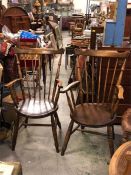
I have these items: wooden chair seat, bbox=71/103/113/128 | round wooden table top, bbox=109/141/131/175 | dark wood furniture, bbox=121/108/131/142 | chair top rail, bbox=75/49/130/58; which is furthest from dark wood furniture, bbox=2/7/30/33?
round wooden table top, bbox=109/141/131/175

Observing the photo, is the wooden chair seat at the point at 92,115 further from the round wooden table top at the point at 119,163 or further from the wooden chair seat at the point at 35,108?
the round wooden table top at the point at 119,163

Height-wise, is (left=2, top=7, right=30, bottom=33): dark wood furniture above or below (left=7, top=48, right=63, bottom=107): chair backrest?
above

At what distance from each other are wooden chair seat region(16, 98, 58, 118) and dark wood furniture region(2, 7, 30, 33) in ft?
8.84

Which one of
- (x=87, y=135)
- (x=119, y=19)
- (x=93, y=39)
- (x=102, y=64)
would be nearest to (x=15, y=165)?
(x=87, y=135)

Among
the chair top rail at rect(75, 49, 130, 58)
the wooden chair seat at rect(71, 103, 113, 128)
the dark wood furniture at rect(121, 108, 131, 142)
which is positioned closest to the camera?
the dark wood furniture at rect(121, 108, 131, 142)

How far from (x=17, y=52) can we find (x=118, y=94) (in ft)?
3.68

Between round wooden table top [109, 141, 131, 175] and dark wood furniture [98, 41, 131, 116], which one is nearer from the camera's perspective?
round wooden table top [109, 141, 131, 175]

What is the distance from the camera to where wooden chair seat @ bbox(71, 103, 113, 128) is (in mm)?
2145

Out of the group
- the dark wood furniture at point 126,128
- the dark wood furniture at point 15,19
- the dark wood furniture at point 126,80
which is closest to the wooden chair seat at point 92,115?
the dark wood furniture at point 126,128

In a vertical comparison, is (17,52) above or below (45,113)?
above

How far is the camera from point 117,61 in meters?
2.49

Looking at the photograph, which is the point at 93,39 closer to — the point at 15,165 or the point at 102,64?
the point at 102,64

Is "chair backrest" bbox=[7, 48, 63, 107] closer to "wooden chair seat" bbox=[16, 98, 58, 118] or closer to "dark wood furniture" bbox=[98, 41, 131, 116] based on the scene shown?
"wooden chair seat" bbox=[16, 98, 58, 118]

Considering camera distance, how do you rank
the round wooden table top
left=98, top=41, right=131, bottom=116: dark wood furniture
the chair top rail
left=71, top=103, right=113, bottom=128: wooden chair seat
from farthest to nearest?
left=98, top=41, right=131, bottom=116: dark wood furniture < the chair top rail < left=71, top=103, right=113, bottom=128: wooden chair seat < the round wooden table top
